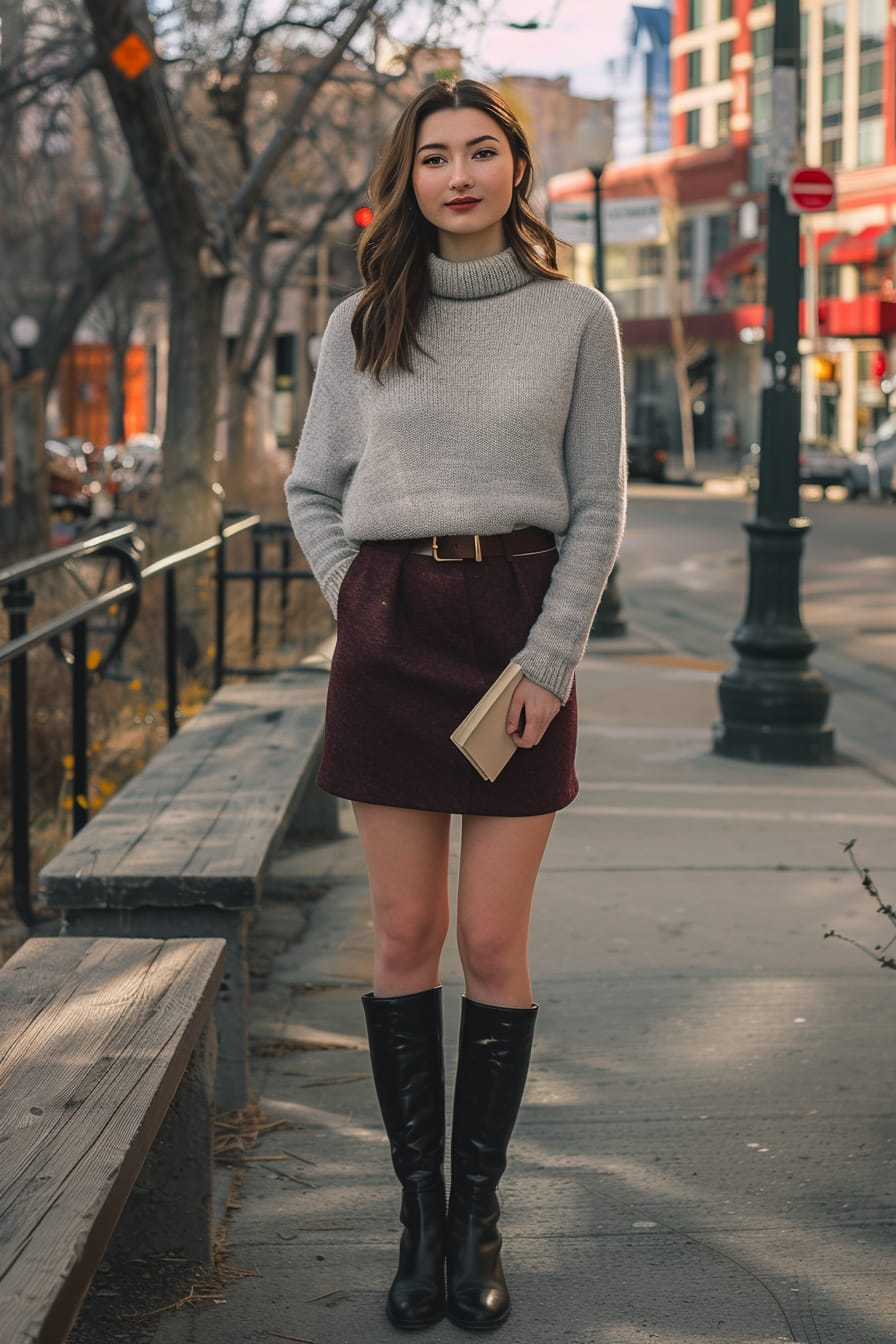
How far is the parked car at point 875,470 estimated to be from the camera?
35.1 metres

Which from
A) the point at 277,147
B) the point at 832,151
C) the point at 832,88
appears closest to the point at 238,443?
the point at 277,147

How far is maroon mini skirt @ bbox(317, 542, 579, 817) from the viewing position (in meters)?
2.97

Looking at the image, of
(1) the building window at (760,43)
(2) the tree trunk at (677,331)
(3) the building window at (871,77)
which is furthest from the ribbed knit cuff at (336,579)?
(1) the building window at (760,43)

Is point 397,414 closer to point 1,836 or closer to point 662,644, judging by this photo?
point 1,836

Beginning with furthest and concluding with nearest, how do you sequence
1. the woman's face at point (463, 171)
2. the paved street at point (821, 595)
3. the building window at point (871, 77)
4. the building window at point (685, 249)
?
the building window at point (685, 249), the building window at point (871, 77), the paved street at point (821, 595), the woman's face at point (463, 171)

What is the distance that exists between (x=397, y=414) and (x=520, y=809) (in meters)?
0.66

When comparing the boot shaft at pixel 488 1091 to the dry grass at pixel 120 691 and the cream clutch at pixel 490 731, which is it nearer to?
the cream clutch at pixel 490 731

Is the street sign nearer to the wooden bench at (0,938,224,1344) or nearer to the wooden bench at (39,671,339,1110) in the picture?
the wooden bench at (39,671,339,1110)

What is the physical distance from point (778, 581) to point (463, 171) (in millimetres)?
5649

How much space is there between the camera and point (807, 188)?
8.29m

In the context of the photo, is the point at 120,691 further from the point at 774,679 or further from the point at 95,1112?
the point at 95,1112

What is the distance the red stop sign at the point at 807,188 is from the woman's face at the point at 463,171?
561cm

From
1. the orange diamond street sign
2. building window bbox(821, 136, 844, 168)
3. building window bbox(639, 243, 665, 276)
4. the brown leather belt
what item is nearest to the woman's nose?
the brown leather belt

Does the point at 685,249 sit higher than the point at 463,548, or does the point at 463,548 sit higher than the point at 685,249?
the point at 685,249
